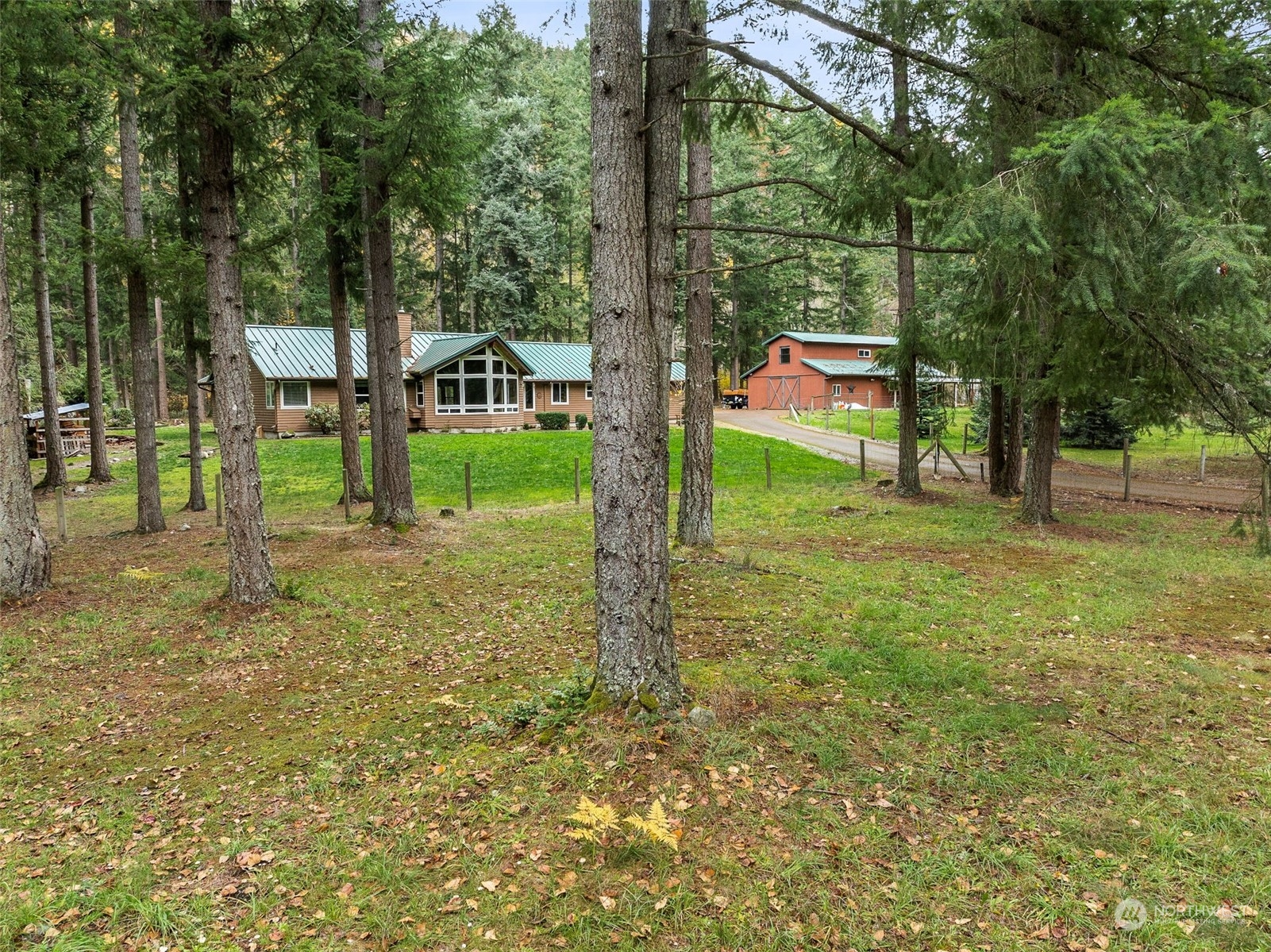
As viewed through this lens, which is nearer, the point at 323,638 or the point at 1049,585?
the point at 323,638

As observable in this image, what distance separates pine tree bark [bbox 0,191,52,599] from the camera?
713 cm

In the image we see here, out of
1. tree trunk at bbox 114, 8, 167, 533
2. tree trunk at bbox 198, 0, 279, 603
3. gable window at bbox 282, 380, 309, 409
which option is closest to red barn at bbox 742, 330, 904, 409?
gable window at bbox 282, 380, 309, 409

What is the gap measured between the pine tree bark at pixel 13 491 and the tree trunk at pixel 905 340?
38.6 feet

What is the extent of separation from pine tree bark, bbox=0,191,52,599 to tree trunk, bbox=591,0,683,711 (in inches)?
257

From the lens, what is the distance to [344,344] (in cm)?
1336

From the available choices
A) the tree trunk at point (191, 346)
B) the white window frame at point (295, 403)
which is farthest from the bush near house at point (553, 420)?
the tree trunk at point (191, 346)

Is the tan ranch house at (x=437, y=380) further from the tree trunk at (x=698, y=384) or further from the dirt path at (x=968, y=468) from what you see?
the tree trunk at (x=698, y=384)

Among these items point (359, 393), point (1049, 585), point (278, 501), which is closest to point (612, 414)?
point (1049, 585)

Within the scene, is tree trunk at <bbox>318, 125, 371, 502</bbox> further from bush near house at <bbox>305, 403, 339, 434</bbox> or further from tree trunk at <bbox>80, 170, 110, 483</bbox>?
bush near house at <bbox>305, 403, 339, 434</bbox>

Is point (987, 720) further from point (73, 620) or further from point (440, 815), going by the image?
point (73, 620)

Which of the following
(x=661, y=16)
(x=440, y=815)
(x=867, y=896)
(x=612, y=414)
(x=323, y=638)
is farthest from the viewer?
(x=323, y=638)

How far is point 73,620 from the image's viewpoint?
686 centimetres

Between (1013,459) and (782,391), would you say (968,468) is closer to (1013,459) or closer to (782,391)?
(1013,459)

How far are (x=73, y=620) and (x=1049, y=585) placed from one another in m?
9.68
